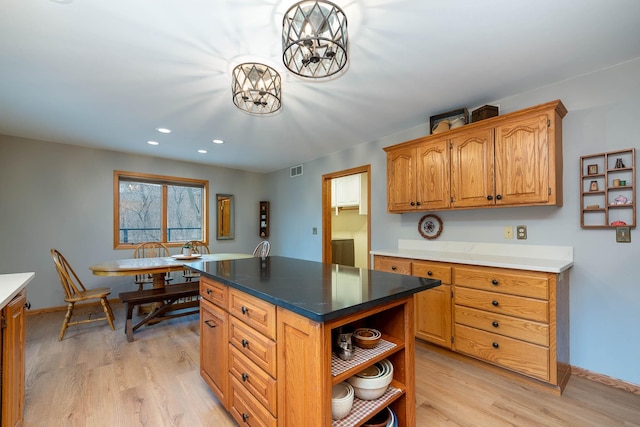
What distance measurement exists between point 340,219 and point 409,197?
9.55 feet

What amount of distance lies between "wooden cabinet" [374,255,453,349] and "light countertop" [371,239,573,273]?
0.09 m

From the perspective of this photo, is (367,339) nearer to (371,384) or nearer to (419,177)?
(371,384)

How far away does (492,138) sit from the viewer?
2.39m

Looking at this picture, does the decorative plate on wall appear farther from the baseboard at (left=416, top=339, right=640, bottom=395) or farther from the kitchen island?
the kitchen island

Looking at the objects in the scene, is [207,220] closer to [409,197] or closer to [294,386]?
[409,197]

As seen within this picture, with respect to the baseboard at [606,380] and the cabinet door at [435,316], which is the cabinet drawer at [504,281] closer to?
the cabinet door at [435,316]

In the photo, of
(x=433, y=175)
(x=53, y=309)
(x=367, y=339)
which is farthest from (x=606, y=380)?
(x=53, y=309)

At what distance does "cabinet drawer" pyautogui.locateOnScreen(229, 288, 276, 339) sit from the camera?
124 cm

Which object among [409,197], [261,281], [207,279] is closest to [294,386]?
[261,281]

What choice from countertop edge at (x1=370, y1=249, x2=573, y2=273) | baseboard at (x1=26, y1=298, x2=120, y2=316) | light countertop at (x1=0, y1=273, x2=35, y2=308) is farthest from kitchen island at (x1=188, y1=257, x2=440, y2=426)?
baseboard at (x1=26, y1=298, x2=120, y2=316)

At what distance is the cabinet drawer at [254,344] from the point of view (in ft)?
4.05

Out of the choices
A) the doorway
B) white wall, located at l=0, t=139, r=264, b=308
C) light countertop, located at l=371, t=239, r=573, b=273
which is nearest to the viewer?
light countertop, located at l=371, t=239, r=573, b=273

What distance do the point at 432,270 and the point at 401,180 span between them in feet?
3.44

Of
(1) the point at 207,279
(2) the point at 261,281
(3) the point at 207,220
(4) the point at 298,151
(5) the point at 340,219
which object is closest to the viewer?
(2) the point at 261,281
